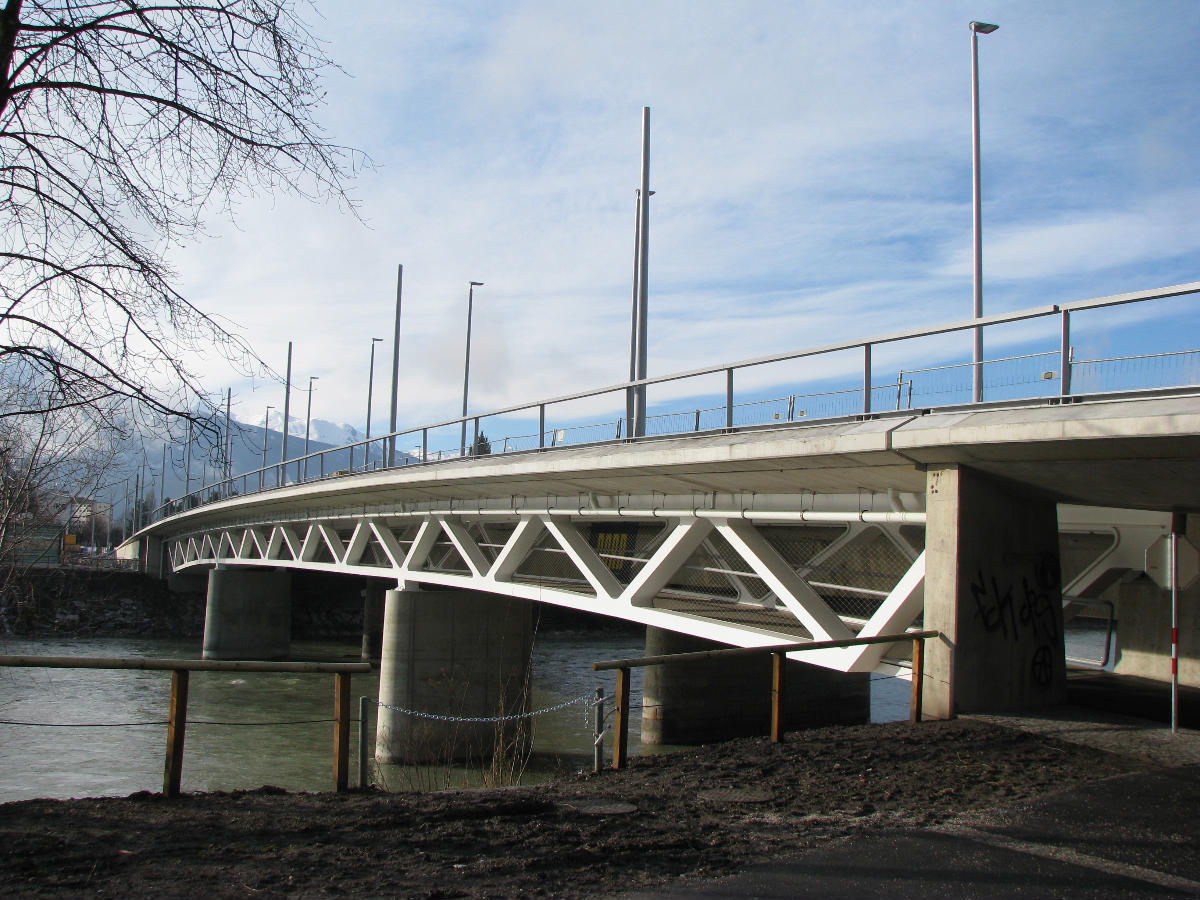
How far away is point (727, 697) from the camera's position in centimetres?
2016

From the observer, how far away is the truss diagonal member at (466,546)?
17.9 m

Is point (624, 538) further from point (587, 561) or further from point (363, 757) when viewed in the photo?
point (363, 757)

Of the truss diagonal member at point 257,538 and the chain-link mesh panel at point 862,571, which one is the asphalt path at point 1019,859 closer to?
the chain-link mesh panel at point 862,571

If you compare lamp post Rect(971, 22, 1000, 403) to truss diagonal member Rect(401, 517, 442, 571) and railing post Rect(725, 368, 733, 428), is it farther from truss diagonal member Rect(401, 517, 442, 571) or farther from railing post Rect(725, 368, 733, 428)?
truss diagonal member Rect(401, 517, 442, 571)

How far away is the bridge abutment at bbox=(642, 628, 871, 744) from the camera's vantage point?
771 inches

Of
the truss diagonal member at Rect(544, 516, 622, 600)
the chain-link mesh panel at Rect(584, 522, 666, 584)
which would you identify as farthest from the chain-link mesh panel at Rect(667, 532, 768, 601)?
the truss diagonal member at Rect(544, 516, 622, 600)

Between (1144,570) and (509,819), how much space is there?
920cm

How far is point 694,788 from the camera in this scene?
6.77 metres

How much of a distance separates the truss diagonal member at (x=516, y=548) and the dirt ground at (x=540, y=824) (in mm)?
8724

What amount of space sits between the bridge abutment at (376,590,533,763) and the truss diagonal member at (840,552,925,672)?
1048 centimetres

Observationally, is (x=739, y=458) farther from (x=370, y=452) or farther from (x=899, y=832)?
(x=370, y=452)

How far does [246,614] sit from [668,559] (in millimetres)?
31208

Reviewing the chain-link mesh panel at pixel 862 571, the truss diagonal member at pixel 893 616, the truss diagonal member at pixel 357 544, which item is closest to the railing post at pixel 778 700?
the truss diagonal member at pixel 893 616

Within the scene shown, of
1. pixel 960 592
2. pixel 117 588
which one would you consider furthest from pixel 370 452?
pixel 117 588
